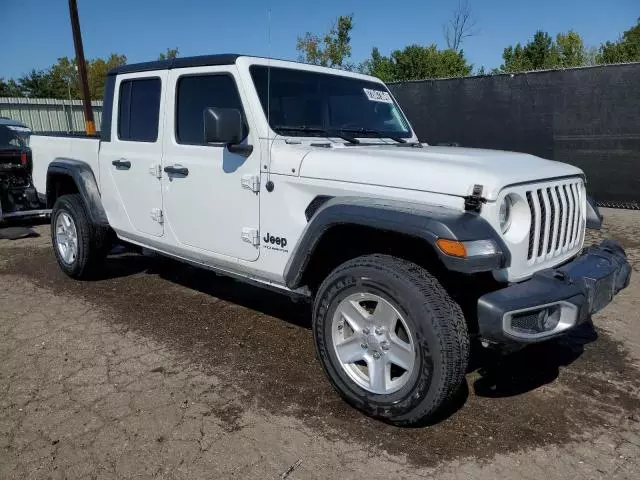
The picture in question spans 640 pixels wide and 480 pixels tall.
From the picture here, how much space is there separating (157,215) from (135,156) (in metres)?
0.55

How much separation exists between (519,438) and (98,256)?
408cm

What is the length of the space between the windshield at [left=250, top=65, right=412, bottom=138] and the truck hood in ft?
1.33

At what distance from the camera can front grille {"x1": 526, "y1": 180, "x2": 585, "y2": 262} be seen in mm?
2904

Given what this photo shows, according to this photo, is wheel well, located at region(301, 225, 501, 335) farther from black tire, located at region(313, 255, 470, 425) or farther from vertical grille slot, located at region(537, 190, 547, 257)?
vertical grille slot, located at region(537, 190, 547, 257)

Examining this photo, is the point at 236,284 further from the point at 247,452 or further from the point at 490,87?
the point at 490,87

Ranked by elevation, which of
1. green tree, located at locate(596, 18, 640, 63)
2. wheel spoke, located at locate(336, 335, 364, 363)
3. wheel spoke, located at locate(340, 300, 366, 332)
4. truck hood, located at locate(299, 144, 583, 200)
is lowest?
wheel spoke, located at locate(336, 335, 364, 363)

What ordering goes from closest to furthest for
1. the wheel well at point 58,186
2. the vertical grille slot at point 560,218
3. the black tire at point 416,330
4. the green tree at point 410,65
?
the black tire at point 416,330 < the vertical grille slot at point 560,218 < the wheel well at point 58,186 < the green tree at point 410,65

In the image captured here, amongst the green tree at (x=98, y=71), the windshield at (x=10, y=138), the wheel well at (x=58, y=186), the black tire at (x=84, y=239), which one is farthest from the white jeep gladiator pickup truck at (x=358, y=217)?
the green tree at (x=98, y=71)

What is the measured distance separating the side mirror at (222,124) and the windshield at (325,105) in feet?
0.80

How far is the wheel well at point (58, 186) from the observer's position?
18.3 feet

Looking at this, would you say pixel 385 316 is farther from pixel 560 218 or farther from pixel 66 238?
pixel 66 238

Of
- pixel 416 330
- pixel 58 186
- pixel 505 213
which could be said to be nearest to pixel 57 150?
pixel 58 186

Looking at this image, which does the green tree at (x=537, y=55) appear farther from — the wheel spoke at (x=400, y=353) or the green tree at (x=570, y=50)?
the wheel spoke at (x=400, y=353)

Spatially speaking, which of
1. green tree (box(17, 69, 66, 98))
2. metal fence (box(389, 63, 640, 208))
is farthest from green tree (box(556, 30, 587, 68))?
green tree (box(17, 69, 66, 98))
